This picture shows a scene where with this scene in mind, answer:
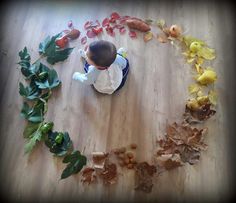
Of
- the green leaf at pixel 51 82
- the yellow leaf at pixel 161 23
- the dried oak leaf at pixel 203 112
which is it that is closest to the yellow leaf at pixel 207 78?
the dried oak leaf at pixel 203 112

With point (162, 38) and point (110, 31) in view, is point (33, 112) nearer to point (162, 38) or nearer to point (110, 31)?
point (110, 31)

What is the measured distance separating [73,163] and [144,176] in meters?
0.29

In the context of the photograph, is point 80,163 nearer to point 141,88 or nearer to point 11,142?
point 11,142

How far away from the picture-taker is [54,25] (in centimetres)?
158

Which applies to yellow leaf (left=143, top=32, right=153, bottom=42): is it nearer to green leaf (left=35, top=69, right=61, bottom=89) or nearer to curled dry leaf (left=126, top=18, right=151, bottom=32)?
curled dry leaf (left=126, top=18, right=151, bottom=32)

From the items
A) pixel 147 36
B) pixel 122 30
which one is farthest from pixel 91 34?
pixel 147 36

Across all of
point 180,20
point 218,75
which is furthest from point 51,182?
point 180,20

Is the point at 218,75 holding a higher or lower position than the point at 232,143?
higher

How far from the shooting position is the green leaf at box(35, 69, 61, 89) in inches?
55.4

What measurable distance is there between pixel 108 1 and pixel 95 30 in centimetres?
20

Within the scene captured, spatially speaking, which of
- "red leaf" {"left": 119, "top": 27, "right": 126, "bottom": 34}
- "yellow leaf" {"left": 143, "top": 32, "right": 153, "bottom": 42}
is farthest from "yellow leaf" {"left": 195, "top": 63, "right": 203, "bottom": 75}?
"red leaf" {"left": 119, "top": 27, "right": 126, "bottom": 34}

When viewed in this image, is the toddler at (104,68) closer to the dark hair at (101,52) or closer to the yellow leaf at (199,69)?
the dark hair at (101,52)

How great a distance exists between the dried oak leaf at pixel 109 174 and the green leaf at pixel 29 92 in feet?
1.50

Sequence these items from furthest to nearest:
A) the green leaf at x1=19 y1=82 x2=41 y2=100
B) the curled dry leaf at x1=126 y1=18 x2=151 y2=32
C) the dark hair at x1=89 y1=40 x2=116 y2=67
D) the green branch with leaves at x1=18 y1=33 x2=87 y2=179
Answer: the curled dry leaf at x1=126 y1=18 x2=151 y2=32, the green leaf at x1=19 y1=82 x2=41 y2=100, the green branch with leaves at x1=18 y1=33 x2=87 y2=179, the dark hair at x1=89 y1=40 x2=116 y2=67
